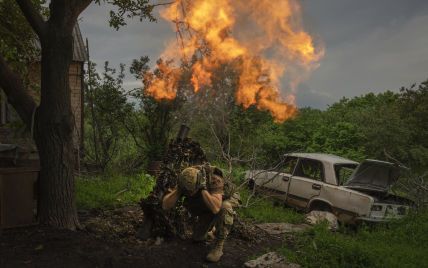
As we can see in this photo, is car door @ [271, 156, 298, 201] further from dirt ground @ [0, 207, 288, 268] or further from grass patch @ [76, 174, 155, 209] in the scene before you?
grass patch @ [76, 174, 155, 209]

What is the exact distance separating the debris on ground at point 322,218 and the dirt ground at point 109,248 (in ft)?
4.33

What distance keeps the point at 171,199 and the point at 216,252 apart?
978 mm

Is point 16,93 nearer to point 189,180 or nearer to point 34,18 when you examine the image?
point 34,18

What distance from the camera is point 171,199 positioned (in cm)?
608

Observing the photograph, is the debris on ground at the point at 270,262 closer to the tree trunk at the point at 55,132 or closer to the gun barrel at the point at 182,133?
the gun barrel at the point at 182,133

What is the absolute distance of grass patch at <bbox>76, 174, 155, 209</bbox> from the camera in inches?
348

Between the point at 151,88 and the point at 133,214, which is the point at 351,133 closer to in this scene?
the point at 151,88

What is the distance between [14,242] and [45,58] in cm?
267

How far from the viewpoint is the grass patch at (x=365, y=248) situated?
584 centimetres

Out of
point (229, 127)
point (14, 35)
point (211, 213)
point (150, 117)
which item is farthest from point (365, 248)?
point (229, 127)

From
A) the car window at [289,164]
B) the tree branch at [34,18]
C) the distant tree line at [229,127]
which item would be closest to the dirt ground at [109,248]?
the car window at [289,164]


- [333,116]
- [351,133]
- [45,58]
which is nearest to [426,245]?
[45,58]

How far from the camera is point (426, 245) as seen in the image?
714cm

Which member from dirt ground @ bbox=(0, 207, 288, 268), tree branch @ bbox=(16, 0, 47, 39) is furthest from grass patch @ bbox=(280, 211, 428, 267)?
tree branch @ bbox=(16, 0, 47, 39)
